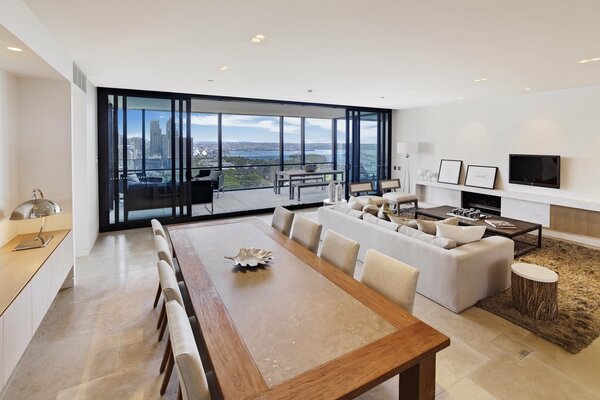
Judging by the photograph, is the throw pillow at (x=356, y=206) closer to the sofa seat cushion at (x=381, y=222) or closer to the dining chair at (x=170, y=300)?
the sofa seat cushion at (x=381, y=222)

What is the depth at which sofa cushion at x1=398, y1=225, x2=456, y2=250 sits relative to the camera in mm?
3178

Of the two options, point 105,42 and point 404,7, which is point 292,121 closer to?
point 105,42

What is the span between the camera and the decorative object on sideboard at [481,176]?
6.73 m

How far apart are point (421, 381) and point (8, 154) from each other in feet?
12.9

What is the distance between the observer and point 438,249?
3168 mm

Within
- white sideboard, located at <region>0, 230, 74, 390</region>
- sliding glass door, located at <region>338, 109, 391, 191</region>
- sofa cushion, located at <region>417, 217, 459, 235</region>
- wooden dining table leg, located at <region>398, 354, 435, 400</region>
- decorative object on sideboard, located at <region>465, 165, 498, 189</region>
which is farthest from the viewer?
sliding glass door, located at <region>338, 109, 391, 191</region>

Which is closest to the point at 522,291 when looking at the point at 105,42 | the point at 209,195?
the point at 105,42

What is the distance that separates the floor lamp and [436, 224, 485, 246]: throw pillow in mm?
5131

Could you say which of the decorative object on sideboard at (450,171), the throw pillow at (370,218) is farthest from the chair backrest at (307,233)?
the decorative object on sideboard at (450,171)

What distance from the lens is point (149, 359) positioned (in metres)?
2.42

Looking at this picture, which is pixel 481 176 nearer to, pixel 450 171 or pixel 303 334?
pixel 450 171

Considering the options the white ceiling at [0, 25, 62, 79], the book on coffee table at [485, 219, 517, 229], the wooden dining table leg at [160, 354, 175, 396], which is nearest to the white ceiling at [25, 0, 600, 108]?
the white ceiling at [0, 25, 62, 79]

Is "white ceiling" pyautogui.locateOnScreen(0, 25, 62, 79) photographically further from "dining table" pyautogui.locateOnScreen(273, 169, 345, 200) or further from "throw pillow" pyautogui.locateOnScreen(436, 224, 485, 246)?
"dining table" pyautogui.locateOnScreen(273, 169, 345, 200)

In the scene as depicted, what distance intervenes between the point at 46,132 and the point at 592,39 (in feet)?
18.1
